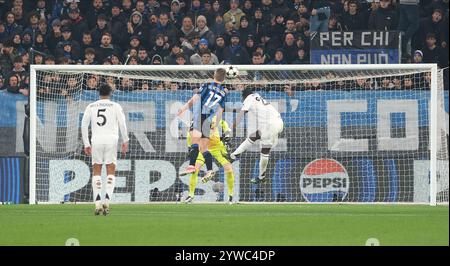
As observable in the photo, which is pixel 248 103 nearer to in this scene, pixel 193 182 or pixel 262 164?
pixel 262 164

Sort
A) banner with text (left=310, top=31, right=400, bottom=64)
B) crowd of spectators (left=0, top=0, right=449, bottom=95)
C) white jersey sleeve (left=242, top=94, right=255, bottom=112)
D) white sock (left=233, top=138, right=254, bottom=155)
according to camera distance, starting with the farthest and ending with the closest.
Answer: crowd of spectators (left=0, top=0, right=449, bottom=95)
white sock (left=233, top=138, right=254, bottom=155)
banner with text (left=310, top=31, right=400, bottom=64)
white jersey sleeve (left=242, top=94, right=255, bottom=112)

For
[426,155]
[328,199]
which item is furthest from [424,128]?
[328,199]

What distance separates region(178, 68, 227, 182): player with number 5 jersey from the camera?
21250mm

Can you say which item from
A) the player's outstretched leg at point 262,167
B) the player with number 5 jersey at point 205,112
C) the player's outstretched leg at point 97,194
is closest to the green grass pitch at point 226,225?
the player's outstretched leg at point 97,194

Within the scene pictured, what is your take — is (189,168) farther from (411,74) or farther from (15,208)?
(411,74)

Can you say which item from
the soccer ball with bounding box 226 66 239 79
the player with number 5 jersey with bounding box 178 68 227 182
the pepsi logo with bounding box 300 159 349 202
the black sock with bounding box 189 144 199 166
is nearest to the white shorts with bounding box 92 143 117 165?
the player with number 5 jersey with bounding box 178 68 227 182

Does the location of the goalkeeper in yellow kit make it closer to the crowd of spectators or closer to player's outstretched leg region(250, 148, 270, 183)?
player's outstretched leg region(250, 148, 270, 183)

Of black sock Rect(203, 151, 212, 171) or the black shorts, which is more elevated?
the black shorts

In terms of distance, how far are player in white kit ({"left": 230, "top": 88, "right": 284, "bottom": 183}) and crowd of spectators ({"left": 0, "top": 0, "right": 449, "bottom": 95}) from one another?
74.2 inches

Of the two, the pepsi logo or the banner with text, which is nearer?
the banner with text

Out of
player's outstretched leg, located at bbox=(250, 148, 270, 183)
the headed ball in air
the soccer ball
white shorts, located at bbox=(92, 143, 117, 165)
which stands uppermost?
the soccer ball

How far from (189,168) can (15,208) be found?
3.12m

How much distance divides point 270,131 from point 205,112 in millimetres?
1399

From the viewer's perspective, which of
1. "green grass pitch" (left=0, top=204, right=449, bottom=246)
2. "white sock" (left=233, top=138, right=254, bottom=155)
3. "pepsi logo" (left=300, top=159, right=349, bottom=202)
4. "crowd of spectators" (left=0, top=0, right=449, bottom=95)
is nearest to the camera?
"green grass pitch" (left=0, top=204, right=449, bottom=246)
